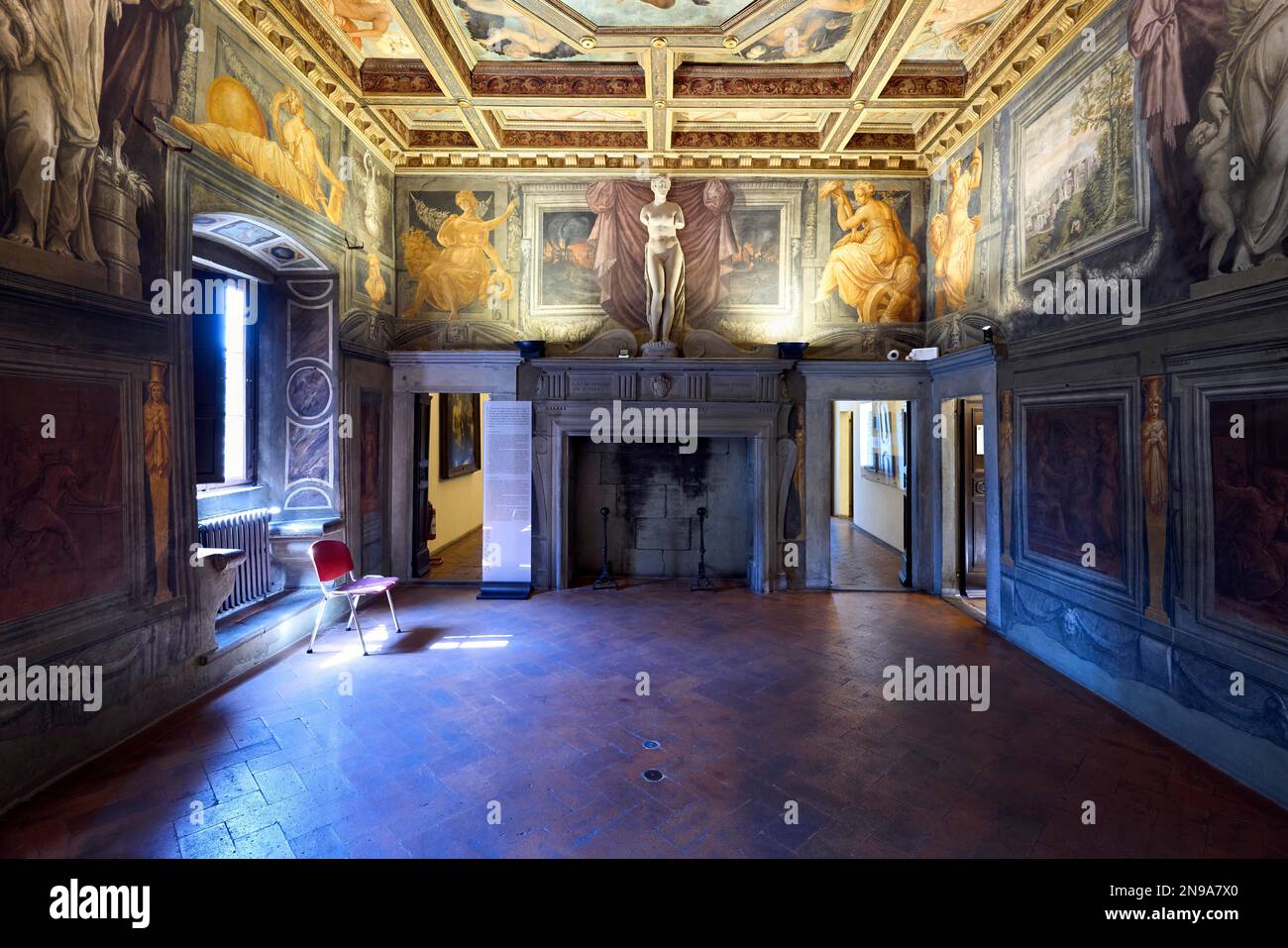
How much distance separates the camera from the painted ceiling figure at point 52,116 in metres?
3.03

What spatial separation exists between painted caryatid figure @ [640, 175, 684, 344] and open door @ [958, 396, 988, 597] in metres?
4.18

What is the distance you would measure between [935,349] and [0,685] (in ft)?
29.6

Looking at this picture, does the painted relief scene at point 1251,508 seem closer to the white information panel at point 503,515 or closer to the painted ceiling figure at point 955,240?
the painted ceiling figure at point 955,240

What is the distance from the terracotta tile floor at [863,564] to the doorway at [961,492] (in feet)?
2.57

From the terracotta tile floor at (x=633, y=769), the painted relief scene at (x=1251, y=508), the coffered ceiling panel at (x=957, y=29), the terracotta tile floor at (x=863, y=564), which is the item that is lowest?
the terracotta tile floor at (x=633, y=769)

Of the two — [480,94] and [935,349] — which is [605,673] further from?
[480,94]

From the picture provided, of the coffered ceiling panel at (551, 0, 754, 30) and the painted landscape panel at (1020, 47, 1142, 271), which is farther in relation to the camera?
the coffered ceiling panel at (551, 0, 754, 30)

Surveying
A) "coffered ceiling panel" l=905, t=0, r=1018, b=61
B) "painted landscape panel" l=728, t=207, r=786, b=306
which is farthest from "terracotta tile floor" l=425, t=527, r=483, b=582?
"coffered ceiling panel" l=905, t=0, r=1018, b=61

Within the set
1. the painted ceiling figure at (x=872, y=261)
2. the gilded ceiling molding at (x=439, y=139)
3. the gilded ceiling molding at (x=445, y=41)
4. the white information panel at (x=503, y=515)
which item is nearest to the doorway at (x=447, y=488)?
the white information panel at (x=503, y=515)

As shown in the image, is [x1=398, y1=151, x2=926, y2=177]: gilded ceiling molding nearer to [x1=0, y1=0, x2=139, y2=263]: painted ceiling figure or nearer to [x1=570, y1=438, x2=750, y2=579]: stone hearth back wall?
[x1=570, y1=438, x2=750, y2=579]: stone hearth back wall

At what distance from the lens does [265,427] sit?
618cm

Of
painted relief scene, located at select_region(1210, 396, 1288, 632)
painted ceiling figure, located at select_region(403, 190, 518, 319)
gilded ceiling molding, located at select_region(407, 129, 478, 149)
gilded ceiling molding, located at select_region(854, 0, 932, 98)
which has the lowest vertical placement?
painted relief scene, located at select_region(1210, 396, 1288, 632)

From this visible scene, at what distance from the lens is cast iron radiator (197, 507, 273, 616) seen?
5172 millimetres
